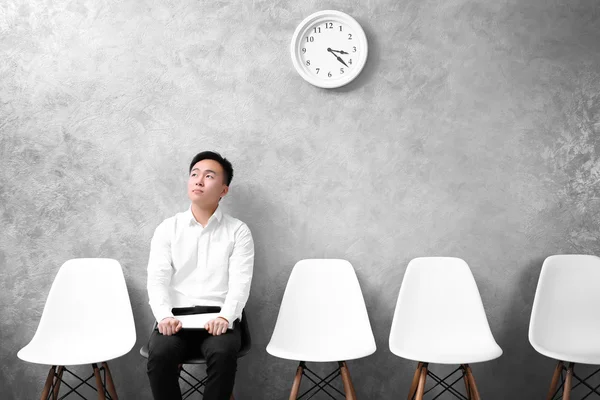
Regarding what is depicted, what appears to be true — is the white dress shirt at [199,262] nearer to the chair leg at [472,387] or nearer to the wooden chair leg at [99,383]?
the wooden chair leg at [99,383]

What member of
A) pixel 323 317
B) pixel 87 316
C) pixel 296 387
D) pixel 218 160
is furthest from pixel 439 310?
pixel 87 316

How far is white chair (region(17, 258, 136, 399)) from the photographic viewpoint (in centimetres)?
243

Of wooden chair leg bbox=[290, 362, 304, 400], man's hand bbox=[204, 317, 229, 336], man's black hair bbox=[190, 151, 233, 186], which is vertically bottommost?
wooden chair leg bbox=[290, 362, 304, 400]

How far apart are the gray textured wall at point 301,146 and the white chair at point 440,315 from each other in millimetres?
176

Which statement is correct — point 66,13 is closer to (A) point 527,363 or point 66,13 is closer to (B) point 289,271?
(B) point 289,271

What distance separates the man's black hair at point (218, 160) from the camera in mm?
2537

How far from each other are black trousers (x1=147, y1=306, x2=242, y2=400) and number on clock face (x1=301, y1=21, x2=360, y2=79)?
144 cm

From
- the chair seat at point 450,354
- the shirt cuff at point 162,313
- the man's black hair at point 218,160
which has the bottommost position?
the chair seat at point 450,354

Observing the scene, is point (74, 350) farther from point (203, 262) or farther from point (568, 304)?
point (568, 304)

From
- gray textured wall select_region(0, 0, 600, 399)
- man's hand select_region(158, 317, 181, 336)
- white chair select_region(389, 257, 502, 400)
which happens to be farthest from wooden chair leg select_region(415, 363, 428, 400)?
man's hand select_region(158, 317, 181, 336)

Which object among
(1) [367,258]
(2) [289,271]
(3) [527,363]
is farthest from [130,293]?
(3) [527,363]

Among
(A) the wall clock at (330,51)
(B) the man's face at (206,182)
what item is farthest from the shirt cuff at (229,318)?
(A) the wall clock at (330,51)

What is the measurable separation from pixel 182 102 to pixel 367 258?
1.30 metres

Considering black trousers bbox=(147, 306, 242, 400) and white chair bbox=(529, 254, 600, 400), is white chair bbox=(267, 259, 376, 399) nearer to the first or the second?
black trousers bbox=(147, 306, 242, 400)
